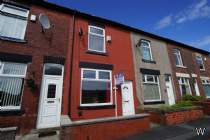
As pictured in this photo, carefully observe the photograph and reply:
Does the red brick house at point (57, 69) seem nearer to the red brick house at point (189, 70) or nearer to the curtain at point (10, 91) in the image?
the curtain at point (10, 91)

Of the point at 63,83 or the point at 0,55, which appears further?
the point at 63,83

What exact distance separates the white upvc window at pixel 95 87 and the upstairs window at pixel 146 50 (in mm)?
3808

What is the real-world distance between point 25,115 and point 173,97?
1033 centimetres

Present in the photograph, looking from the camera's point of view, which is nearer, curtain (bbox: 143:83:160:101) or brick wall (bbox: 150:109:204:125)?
brick wall (bbox: 150:109:204:125)

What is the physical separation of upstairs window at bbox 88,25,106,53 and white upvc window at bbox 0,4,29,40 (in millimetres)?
3647

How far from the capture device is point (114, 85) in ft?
27.7

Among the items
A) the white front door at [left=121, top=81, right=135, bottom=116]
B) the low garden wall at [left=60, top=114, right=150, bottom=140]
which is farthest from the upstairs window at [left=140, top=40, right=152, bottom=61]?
the low garden wall at [left=60, top=114, right=150, bottom=140]

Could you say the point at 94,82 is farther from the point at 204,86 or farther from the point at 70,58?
the point at 204,86

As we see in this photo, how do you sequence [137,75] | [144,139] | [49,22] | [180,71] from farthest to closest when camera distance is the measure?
[180,71] → [137,75] → [49,22] → [144,139]

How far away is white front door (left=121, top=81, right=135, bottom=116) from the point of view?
8616mm

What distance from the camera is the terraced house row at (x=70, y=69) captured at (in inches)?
240

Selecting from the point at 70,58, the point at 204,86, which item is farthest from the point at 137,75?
the point at 204,86

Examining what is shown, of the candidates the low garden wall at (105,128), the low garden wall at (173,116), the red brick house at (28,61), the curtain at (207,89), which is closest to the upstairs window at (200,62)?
the curtain at (207,89)

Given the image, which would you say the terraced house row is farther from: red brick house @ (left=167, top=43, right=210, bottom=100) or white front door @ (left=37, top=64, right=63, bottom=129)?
red brick house @ (left=167, top=43, right=210, bottom=100)
